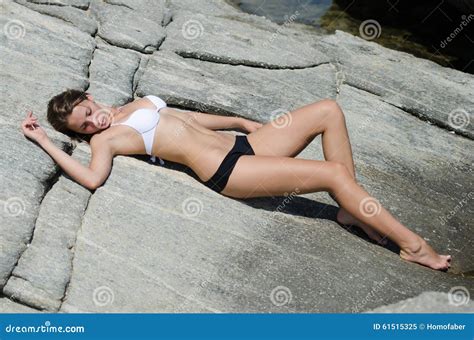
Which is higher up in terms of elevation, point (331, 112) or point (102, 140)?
point (331, 112)

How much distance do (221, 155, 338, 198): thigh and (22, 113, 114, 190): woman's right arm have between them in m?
1.16

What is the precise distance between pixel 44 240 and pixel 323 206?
2805 millimetres

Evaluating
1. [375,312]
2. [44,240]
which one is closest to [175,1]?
[44,240]

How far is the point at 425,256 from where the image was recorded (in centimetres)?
640

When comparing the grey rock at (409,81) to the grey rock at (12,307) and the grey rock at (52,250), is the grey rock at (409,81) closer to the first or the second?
the grey rock at (52,250)

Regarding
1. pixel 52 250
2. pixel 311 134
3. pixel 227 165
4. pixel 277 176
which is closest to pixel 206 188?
pixel 227 165

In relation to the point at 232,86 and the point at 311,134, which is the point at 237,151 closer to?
the point at 311,134

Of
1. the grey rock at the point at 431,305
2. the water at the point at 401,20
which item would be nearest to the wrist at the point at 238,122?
the grey rock at the point at 431,305

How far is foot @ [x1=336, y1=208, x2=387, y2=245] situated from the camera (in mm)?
6598

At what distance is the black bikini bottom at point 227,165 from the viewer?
21.2 ft

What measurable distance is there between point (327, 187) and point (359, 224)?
0.66m

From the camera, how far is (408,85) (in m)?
9.20

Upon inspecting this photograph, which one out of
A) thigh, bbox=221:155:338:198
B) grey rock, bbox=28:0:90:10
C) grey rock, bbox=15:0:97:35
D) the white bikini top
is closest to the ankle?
thigh, bbox=221:155:338:198

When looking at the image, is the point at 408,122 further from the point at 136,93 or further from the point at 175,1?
the point at 175,1
